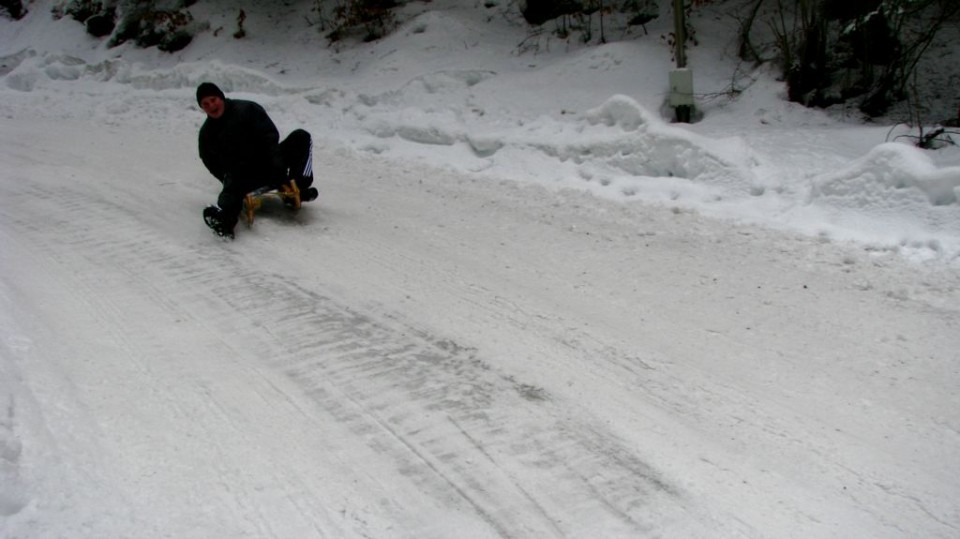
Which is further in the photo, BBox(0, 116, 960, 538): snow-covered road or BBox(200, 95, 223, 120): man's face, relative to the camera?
BBox(200, 95, 223, 120): man's face

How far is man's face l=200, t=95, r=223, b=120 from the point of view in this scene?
20.1ft

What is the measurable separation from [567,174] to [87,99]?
9859 millimetres

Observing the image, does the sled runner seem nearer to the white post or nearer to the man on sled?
the man on sled

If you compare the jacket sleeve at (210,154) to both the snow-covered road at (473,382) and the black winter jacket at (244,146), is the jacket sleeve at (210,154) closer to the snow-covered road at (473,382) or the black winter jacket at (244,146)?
the black winter jacket at (244,146)

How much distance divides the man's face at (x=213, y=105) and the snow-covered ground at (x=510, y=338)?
940mm

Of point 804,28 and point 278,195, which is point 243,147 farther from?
point 804,28

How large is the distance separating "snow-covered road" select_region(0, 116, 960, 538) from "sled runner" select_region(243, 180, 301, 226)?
0.23 metres

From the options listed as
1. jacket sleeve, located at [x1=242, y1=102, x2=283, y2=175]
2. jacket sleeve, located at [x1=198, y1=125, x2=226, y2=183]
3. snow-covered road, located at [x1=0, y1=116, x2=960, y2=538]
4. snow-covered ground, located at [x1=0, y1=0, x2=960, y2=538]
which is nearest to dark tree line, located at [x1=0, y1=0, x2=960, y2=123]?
snow-covered ground, located at [x1=0, y1=0, x2=960, y2=538]

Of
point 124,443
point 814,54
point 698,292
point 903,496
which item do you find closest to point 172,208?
point 124,443

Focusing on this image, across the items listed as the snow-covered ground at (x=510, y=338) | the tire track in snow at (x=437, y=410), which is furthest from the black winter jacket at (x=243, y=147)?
the tire track in snow at (x=437, y=410)

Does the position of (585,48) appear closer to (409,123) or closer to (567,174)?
(409,123)

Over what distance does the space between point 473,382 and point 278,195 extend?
11.6 feet

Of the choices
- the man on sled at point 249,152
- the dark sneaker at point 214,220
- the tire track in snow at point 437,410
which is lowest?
the tire track in snow at point 437,410

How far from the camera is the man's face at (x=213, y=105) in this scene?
6141mm
